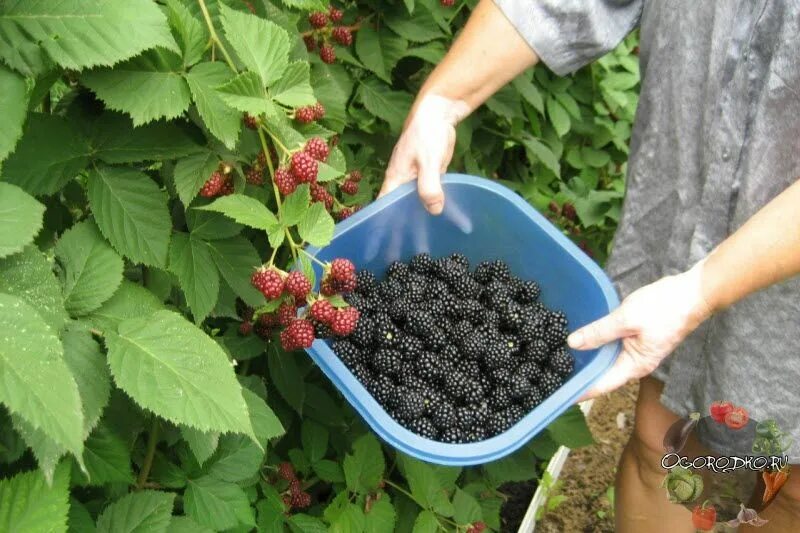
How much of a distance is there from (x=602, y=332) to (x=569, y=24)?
61 centimetres

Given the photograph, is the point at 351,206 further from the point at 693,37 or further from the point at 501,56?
the point at 693,37

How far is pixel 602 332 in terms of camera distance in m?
1.21

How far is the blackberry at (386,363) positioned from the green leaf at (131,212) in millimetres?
521

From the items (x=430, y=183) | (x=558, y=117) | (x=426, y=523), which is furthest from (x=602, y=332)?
(x=558, y=117)

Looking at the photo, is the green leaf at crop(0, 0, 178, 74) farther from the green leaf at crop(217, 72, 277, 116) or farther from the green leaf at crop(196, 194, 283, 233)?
the green leaf at crop(196, 194, 283, 233)

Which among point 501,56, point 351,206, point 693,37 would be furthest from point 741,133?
point 351,206

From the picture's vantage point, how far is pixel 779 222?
1060 mm

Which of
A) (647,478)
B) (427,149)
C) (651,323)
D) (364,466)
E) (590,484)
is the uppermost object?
(427,149)

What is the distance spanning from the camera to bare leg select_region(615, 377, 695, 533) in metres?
1.63

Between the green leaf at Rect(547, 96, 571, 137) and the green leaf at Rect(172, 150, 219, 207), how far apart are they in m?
1.51

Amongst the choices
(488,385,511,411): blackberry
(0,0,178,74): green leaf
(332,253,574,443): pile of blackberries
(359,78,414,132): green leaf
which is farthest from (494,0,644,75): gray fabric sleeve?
(0,0,178,74): green leaf

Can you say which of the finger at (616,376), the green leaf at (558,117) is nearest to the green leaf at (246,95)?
the finger at (616,376)

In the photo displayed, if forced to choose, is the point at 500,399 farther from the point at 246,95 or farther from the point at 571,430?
the point at 246,95

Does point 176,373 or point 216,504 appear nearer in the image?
point 176,373
